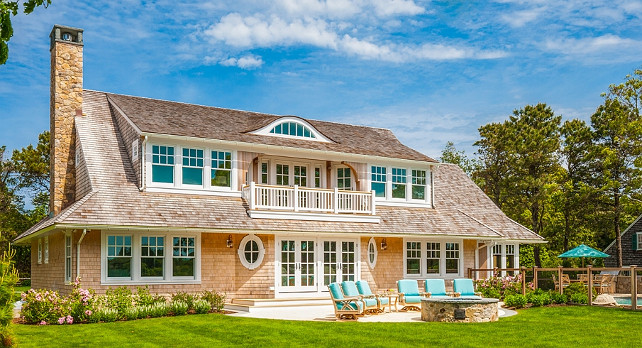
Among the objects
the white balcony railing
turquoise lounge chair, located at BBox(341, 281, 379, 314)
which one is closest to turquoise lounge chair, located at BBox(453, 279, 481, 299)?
turquoise lounge chair, located at BBox(341, 281, 379, 314)

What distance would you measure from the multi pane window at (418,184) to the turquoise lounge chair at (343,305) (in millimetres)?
10249

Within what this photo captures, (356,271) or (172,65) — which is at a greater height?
(172,65)

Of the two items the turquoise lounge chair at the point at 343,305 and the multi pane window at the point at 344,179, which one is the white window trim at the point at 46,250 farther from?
the turquoise lounge chair at the point at 343,305

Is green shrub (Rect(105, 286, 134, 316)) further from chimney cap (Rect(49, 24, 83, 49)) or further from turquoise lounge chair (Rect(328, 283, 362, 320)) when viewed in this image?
chimney cap (Rect(49, 24, 83, 49))

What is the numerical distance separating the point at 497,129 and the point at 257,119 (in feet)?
78.9

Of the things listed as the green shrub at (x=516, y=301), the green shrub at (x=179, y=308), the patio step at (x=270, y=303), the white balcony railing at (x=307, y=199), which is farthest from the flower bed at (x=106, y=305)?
the green shrub at (x=516, y=301)

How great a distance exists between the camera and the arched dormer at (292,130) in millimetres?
24344

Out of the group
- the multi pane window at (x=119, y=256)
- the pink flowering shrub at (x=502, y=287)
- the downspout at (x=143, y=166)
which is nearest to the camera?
the multi pane window at (x=119, y=256)

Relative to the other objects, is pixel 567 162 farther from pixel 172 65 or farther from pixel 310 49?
pixel 172 65

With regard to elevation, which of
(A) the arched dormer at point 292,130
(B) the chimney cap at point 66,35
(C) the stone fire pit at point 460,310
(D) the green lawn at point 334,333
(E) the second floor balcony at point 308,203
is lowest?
(D) the green lawn at point 334,333

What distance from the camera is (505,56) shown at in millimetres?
22766

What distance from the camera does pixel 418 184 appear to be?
27.1 metres

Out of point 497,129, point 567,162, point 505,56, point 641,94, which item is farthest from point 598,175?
point 505,56

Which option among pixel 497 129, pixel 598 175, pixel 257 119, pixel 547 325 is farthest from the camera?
pixel 497 129
